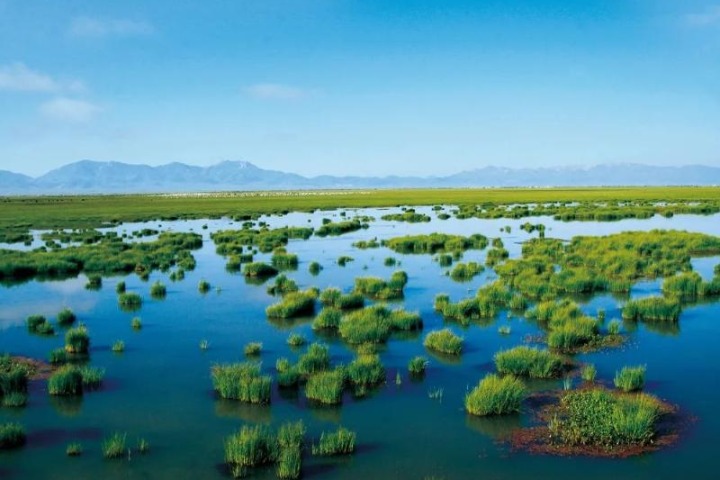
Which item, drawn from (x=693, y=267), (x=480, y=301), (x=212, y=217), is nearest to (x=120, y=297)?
(x=480, y=301)

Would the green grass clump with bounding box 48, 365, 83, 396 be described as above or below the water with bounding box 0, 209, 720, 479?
above

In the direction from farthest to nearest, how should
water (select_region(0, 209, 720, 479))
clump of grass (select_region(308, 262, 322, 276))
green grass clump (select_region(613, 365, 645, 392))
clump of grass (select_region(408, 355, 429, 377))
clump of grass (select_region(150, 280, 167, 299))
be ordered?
clump of grass (select_region(308, 262, 322, 276))
clump of grass (select_region(150, 280, 167, 299))
clump of grass (select_region(408, 355, 429, 377))
green grass clump (select_region(613, 365, 645, 392))
water (select_region(0, 209, 720, 479))

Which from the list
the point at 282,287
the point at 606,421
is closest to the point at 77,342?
the point at 282,287

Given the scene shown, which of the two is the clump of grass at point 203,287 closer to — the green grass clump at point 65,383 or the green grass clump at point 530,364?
the green grass clump at point 65,383

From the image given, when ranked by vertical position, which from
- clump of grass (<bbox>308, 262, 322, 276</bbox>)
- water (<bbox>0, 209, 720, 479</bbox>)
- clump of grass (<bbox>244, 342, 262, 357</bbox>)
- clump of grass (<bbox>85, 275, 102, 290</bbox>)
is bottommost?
water (<bbox>0, 209, 720, 479</bbox>)

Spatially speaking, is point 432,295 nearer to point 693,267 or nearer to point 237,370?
point 237,370

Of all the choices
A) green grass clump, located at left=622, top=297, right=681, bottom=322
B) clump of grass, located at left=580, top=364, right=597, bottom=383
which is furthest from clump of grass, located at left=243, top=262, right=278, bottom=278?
clump of grass, located at left=580, top=364, right=597, bottom=383

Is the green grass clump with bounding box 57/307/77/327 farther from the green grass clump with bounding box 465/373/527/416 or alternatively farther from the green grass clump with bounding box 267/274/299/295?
the green grass clump with bounding box 465/373/527/416
